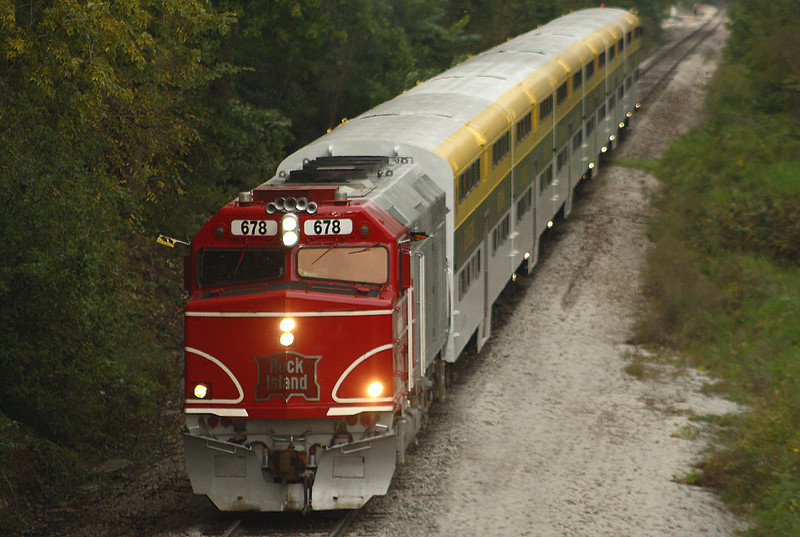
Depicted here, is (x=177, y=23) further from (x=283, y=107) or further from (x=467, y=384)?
(x=283, y=107)

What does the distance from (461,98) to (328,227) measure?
813cm

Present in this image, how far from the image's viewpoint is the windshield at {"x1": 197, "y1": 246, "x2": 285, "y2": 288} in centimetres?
1147

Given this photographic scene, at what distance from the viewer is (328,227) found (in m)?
11.4

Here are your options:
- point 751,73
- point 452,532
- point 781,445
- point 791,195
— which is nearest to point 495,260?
point 781,445

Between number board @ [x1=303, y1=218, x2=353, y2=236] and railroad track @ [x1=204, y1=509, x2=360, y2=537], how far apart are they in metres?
3.26

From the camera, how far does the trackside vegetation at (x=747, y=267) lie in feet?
44.7

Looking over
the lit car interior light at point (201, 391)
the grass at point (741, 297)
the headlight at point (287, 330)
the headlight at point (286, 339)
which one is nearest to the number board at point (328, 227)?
the headlight at point (287, 330)

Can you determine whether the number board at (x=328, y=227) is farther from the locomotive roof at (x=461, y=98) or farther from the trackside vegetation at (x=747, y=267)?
the trackside vegetation at (x=747, y=267)

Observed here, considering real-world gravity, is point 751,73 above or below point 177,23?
below

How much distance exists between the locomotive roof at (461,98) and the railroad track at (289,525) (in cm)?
465

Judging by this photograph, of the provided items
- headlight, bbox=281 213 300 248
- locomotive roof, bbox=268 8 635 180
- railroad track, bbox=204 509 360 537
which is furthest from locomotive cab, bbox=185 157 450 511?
locomotive roof, bbox=268 8 635 180

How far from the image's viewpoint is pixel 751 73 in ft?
128

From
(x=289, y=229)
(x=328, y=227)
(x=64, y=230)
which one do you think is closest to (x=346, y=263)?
(x=328, y=227)

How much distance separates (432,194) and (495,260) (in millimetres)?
5018
